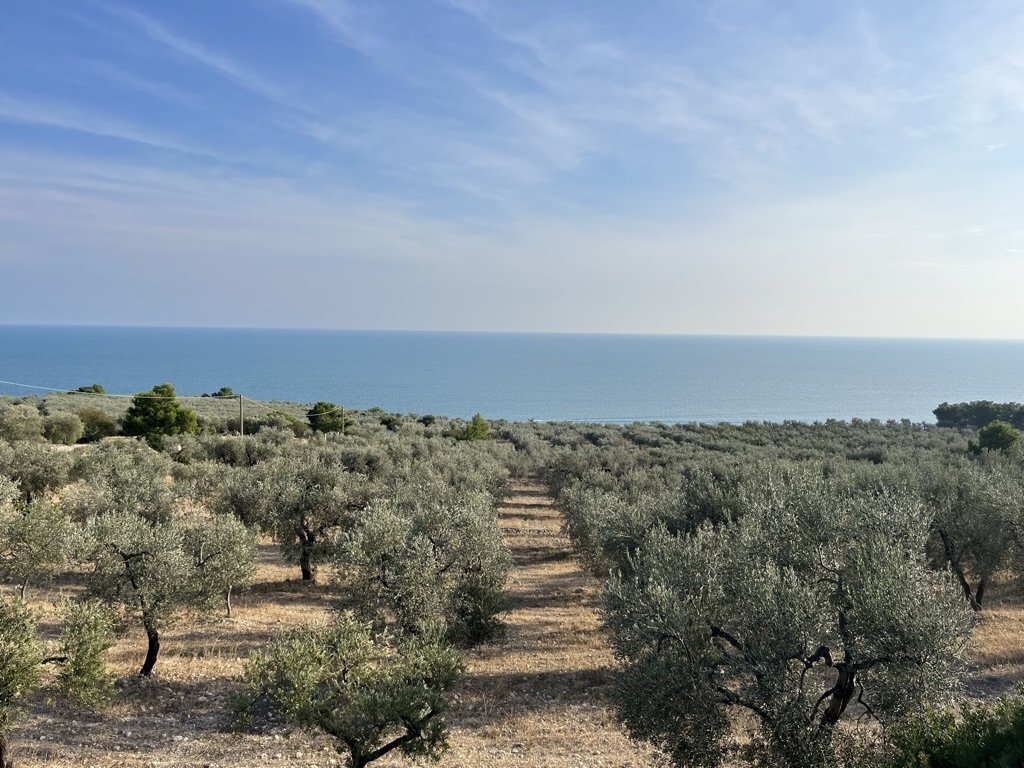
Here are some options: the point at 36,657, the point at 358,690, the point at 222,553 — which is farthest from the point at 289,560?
the point at 358,690

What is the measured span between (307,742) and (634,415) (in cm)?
13407

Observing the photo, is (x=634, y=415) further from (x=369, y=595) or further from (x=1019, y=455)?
(x=369, y=595)

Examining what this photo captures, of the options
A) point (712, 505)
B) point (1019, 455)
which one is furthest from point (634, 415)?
point (712, 505)

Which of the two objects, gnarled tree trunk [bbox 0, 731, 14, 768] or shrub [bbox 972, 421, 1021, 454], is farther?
shrub [bbox 972, 421, 1021, 454]

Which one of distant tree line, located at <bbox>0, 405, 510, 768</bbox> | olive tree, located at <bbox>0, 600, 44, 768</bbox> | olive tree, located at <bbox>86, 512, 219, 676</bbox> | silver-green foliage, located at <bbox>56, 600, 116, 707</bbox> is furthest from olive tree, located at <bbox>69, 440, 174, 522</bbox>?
olive tree, located at <bbox>0, 600, 44, 768</bbox>

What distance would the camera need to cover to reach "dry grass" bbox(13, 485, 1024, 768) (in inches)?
547

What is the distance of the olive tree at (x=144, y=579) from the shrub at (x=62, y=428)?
4258 centimetres

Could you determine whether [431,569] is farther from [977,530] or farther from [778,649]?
[977,530]

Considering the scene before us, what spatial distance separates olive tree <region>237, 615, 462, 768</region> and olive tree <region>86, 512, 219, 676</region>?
6487mm

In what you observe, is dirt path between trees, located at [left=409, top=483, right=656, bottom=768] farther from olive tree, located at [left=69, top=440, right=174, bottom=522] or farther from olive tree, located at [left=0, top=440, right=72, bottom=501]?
olive tree, located at [left=0, top=440, right=72, bottom=501]

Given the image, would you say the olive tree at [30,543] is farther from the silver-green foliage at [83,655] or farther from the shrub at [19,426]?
the shrub at [19,426]

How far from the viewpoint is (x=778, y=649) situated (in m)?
11.8

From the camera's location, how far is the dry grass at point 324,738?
45.5 feet

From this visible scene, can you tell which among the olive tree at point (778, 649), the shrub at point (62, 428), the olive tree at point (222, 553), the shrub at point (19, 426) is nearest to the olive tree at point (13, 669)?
the olive tree at point (222, 553)
